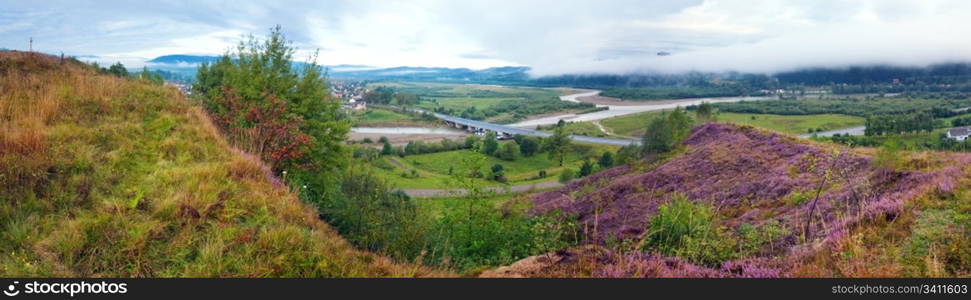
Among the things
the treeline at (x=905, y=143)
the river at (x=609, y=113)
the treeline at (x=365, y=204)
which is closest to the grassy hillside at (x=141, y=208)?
the treeline at (x=365, y=204)

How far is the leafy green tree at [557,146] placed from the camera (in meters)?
84.3

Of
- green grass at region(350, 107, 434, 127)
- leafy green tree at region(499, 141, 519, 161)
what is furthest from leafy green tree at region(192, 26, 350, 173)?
green grass at region(350, 107, 434, 127)

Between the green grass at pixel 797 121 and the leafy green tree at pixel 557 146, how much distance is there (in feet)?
130

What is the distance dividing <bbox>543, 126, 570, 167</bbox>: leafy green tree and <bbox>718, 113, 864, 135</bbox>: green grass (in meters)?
39.6

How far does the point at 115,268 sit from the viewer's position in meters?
4.83

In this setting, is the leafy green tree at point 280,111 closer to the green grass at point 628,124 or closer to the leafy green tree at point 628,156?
the leafy green tree at point 628,156

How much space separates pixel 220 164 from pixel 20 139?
2.98 metres

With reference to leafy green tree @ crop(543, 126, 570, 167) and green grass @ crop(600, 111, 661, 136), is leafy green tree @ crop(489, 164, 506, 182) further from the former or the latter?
green grass @ crop(600, 111, 661, 136)

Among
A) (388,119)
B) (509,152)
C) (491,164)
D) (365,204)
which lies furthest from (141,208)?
(388,119)

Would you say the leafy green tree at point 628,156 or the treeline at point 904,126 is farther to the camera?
the treeline at point 904,126

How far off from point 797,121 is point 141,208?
136 m

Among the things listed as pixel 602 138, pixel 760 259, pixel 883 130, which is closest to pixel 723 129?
pixel 760 259

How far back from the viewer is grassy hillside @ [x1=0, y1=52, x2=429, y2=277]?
4957 millimetres

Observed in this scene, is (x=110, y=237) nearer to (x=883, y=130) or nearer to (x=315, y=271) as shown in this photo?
(x=315, y=271)
